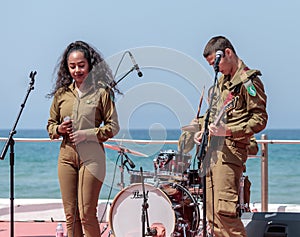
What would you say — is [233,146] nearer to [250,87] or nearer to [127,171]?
[250,87]

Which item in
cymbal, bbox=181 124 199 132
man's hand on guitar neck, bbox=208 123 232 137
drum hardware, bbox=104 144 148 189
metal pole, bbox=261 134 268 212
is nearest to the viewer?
man's hand on guitar neck, bbox=208 123 232 137

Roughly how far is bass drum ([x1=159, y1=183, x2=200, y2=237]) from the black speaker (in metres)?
0.71

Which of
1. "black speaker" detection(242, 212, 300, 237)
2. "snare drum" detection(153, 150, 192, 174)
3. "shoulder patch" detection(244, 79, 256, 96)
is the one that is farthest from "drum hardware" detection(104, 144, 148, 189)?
"shoulder patch" detection(244, 79, 256, 96)

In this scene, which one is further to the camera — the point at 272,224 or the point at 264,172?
the point at 264,172

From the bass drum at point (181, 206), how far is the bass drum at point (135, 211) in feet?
0.13

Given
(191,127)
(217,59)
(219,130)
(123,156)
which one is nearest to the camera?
(217,59)

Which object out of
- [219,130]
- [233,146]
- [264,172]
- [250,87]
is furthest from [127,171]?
[264,172]

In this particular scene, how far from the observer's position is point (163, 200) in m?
5.61

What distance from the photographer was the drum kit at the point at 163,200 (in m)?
5.59

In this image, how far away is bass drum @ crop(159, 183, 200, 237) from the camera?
5.59 metres

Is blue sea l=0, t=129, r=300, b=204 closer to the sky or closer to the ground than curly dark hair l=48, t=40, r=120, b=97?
closer to the ground

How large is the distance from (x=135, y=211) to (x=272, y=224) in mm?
1261

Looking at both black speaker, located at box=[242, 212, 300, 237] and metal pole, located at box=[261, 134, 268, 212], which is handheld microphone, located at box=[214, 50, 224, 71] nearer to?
black speaker, located at box=[242, 212, 300, 237]

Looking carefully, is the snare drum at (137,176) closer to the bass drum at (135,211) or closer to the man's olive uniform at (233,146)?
the bass drum at (135,211)
